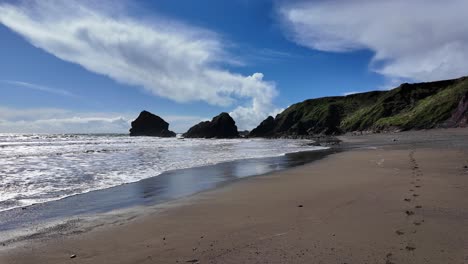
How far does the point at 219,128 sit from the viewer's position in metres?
126

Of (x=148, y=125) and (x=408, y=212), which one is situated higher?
(x=148, y=125)

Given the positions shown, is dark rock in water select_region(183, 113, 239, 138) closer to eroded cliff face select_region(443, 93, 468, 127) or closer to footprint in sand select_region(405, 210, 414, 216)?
eroded cliff face select_region(443, 93, 468, 127)

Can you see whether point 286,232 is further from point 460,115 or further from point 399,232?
point 460,115

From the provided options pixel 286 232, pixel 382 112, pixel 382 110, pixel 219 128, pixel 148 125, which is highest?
pixel 148 125

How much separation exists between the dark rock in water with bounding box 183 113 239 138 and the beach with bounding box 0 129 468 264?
11334 cm

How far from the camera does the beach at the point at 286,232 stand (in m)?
5.64

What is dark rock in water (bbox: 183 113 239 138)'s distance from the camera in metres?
125

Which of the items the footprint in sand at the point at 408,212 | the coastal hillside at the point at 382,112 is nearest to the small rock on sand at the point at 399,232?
the footprint in sand at the point at 408,212

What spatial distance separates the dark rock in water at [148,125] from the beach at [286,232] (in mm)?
153236

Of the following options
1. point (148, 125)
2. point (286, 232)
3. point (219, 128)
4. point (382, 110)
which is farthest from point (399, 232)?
point (148, 125)

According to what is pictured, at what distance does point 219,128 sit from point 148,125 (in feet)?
165

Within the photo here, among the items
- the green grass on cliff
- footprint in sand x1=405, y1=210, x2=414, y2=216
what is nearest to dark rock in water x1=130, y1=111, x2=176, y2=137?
the green grass on cliff

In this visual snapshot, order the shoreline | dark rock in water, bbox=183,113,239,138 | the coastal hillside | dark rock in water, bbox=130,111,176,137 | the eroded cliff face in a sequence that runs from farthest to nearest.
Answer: dark rock in water, bbox=130,111,176,137
dark rock in water, bbox=183,113,239,138
the coastal hillside
the eroded cliff face
the shoreline

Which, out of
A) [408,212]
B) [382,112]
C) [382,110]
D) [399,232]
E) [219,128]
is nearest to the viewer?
[399,232]
